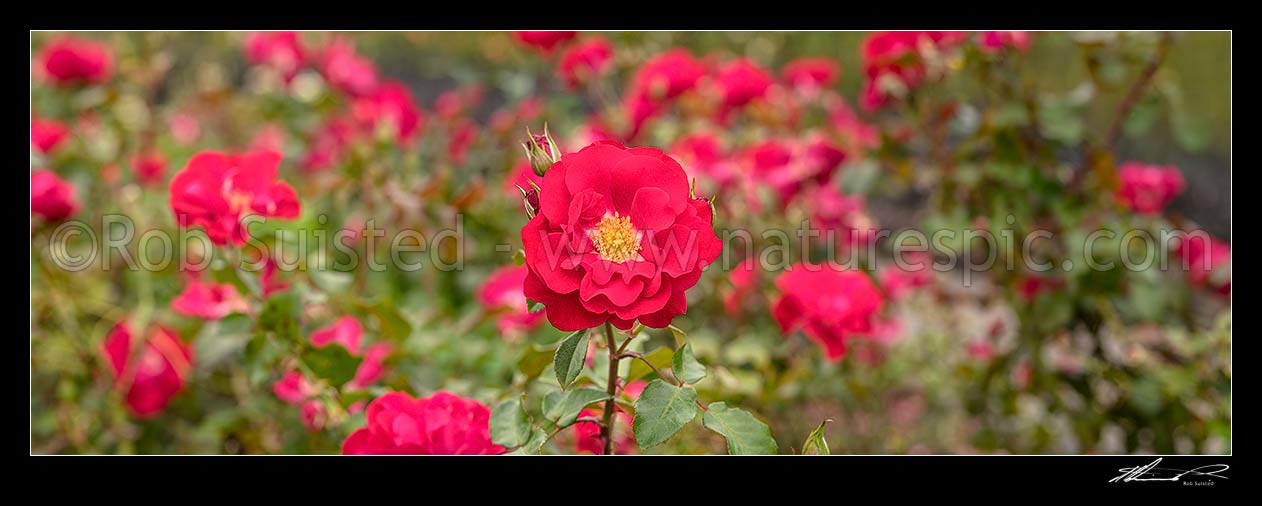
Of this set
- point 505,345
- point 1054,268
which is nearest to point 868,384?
point 1054,268

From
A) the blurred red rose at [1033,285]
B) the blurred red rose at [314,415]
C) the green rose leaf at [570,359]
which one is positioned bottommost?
the blurred red rose at [314,415]

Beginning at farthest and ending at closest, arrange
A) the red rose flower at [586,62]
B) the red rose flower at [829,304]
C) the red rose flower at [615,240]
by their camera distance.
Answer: the red rose flower at [586,62], the red rose flower at [829,304], the red rose flower at [615,240]

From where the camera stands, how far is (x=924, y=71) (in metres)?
1.32

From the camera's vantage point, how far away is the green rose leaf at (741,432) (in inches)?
24.7

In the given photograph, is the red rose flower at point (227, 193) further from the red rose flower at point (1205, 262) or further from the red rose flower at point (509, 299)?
the red rose flower at point (1205, 262)

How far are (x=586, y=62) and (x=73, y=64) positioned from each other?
3.30 feet

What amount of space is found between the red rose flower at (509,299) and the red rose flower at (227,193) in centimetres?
33

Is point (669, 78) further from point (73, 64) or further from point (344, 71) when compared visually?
point (73, 64)

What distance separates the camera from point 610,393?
2.19 feet

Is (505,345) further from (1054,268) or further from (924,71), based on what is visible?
(1054,268)

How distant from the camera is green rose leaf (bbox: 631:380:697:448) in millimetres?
607

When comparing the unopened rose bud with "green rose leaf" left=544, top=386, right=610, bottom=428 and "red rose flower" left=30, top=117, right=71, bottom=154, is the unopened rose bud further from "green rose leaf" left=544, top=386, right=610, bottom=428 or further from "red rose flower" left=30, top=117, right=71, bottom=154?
"red rose flower" left=30, top=117, right=71, bottom=154

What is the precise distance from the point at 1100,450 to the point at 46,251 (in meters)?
1.90

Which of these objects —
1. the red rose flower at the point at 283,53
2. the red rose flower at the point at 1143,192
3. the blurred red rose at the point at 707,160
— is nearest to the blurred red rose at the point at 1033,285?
the red rose flower at the point at 1143,192
